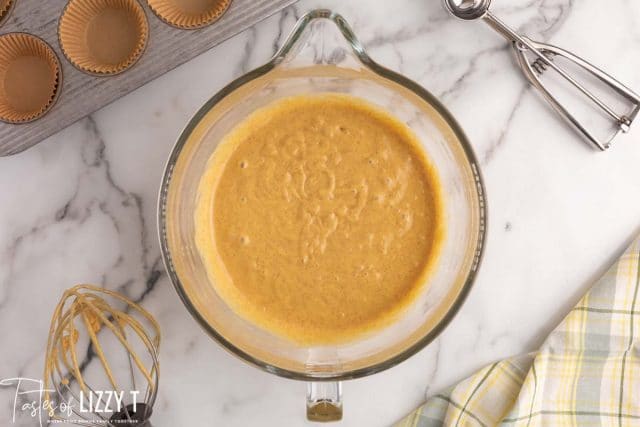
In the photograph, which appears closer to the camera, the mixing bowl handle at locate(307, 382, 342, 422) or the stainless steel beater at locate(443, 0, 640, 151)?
the mixing bowl handle at locate(307, 382, 342, 422)

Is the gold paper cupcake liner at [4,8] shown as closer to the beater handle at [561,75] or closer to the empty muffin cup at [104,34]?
the empty muffin cup at [104,34]

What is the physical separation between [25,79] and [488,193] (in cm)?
107

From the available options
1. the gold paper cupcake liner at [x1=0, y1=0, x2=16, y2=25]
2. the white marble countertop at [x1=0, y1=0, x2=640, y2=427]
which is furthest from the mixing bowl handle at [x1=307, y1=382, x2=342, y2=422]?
the gold paper cupcake liner at [x1=0, y1=0, x2=16, y2=25]

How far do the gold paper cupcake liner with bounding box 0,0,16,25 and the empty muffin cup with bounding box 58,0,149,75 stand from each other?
0.40 ft

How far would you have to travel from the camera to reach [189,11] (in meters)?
1.64

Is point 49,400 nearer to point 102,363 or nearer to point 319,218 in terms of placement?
point 102,363

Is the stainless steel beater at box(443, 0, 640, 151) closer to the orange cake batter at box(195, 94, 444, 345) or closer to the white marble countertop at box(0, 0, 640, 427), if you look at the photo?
the white marble countertop at box(0, 0, 640, 427)

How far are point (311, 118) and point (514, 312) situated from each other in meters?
0.64

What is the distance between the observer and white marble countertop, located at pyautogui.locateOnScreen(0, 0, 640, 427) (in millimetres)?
1688

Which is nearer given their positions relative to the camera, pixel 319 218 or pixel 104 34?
pixel 319 218

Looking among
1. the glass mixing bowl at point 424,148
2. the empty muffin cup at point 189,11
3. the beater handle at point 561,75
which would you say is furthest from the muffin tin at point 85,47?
the beater handle at point 561,75

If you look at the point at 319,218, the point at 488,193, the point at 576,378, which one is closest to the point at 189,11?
the point at 319,218

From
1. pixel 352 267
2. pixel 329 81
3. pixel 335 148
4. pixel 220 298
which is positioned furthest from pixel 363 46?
pixel 220 298

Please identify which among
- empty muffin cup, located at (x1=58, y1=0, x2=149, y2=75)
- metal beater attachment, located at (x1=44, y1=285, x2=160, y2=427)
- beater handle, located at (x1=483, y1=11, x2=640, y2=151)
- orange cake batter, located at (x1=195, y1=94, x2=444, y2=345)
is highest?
empty muffin cup, located at (x1=58, y1=0, x2=149, y2=75)
